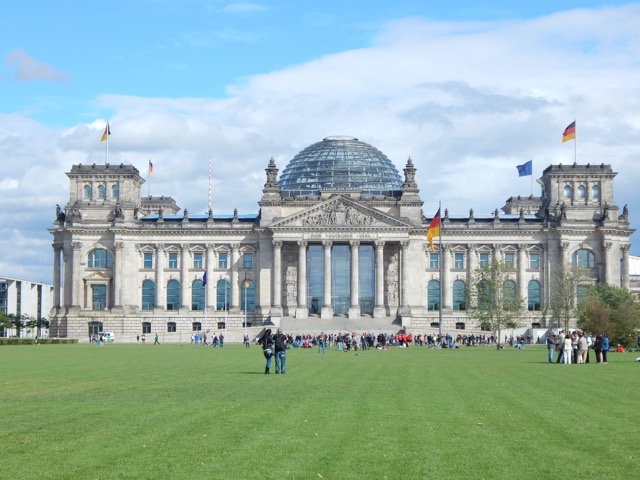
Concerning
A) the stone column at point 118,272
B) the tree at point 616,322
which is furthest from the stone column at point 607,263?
the stone column at point 118,272

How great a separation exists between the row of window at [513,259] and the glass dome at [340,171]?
12395mm

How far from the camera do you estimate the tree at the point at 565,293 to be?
13425 centimetres

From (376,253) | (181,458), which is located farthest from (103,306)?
(181,458)

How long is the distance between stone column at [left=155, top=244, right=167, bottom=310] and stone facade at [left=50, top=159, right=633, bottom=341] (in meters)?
0.18

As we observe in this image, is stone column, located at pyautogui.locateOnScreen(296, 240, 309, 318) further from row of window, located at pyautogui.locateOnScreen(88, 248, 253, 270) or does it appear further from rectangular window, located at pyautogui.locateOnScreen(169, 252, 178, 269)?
rectangular window, located at pyautogui.locateOnScreen(169, 252, 178, 269)

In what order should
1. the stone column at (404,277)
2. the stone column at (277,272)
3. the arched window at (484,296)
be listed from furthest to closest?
the stone column at (404,277) → the stone column at (277,272) → the arched window at (484,296)

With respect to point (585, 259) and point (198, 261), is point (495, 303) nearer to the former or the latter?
point (585, 259)

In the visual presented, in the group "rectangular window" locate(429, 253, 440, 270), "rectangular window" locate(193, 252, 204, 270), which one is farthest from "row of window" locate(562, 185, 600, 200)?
"rectangular window" locate(193, 252, 204, 270)

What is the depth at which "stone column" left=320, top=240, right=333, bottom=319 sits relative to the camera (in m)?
150

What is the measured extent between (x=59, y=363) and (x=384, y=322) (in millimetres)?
89906

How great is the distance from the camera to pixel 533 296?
156250mm

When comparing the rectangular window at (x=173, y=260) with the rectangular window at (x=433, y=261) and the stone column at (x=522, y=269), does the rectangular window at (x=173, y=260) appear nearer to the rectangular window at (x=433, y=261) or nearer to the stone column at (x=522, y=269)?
the rectangular window at (x=433, y=261)

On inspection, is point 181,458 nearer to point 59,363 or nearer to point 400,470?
point 400,470

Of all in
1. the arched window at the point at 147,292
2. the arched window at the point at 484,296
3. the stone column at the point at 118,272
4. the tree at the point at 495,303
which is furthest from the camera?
the arched window at the point at 147,292
